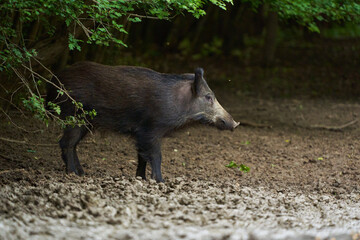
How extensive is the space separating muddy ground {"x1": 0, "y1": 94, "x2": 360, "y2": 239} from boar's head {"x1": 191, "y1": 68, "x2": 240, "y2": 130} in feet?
0.81

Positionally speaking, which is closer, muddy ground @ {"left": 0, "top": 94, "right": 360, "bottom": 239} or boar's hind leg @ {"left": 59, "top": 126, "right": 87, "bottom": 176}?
muddy ground @ {"left": 0, "top": 94, "right": 360, "bottom": 239}

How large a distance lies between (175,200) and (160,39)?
1131cm

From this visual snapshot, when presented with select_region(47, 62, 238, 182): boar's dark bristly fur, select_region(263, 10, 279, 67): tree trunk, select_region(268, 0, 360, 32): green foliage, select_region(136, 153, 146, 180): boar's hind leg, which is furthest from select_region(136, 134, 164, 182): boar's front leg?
select_region(263, 10, 279, 67): tree trunk

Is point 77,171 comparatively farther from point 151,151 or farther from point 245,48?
point 245,48

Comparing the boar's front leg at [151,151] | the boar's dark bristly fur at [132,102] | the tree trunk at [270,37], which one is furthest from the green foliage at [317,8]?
the tree trunk at [270,37]

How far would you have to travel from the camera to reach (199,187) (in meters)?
5.95

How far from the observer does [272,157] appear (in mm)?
7848

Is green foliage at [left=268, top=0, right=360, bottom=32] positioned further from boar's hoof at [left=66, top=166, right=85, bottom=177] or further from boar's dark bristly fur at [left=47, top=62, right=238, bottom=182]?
boar's hoof at [left=66, top=166, right=85, bottom=177]

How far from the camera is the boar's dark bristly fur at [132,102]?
20.6ft

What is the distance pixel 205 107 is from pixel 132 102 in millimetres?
867

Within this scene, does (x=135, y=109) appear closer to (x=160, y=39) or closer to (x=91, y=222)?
(x=91, y=222)

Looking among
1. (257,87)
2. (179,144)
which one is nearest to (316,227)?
(179,144)

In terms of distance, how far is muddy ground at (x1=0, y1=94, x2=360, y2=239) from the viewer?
425cm

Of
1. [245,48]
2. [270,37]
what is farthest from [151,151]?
[245,48]
